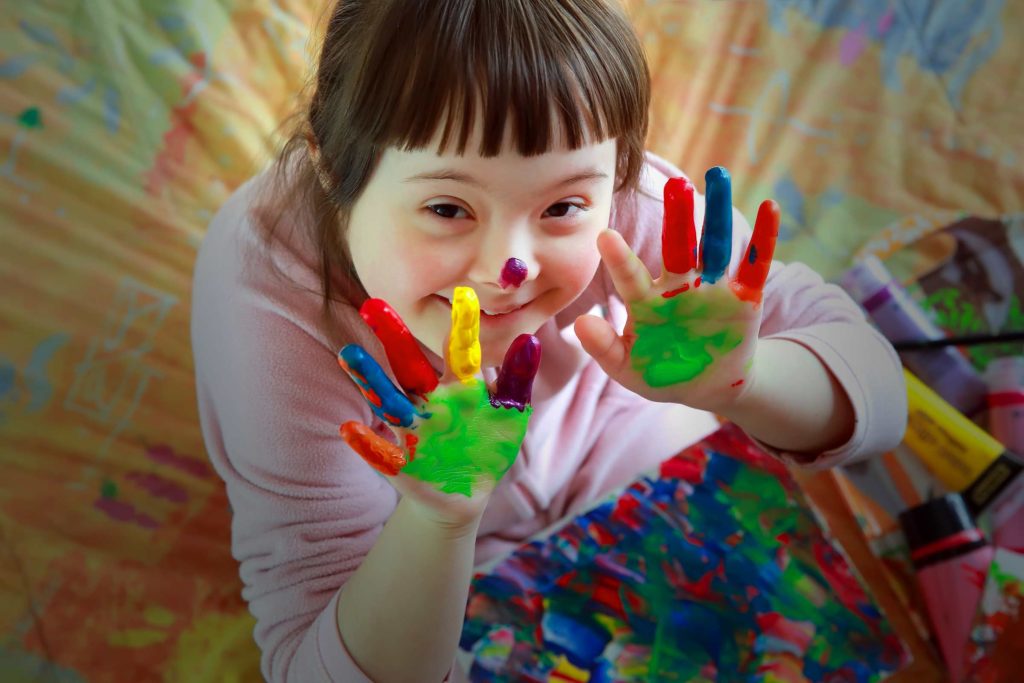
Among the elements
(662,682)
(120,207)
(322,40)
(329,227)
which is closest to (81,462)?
(120,207)

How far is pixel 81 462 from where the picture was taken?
99 cm

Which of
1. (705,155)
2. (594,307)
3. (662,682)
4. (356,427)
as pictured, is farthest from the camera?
(705,155)

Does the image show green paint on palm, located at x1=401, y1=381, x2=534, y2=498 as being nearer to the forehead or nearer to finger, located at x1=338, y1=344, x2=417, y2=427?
finger, located at x1=338, y1=344, x2=417, y2=427

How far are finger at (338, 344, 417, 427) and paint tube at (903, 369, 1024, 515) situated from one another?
70cm

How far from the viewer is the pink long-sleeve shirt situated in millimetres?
793

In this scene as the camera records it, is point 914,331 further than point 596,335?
Yes

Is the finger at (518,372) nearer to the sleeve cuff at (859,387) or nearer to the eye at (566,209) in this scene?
the eye at (566,209)

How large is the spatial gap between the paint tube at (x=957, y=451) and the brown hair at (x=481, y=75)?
0.59 meters

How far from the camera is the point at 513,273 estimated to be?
616 millimetres

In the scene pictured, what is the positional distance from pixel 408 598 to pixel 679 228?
35 centimetres

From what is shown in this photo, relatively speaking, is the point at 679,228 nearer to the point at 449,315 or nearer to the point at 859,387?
the point at 449,315

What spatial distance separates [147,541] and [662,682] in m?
0.56

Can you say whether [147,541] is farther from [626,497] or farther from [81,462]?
[626,497]

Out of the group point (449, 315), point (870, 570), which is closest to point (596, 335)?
point (449, 315)
